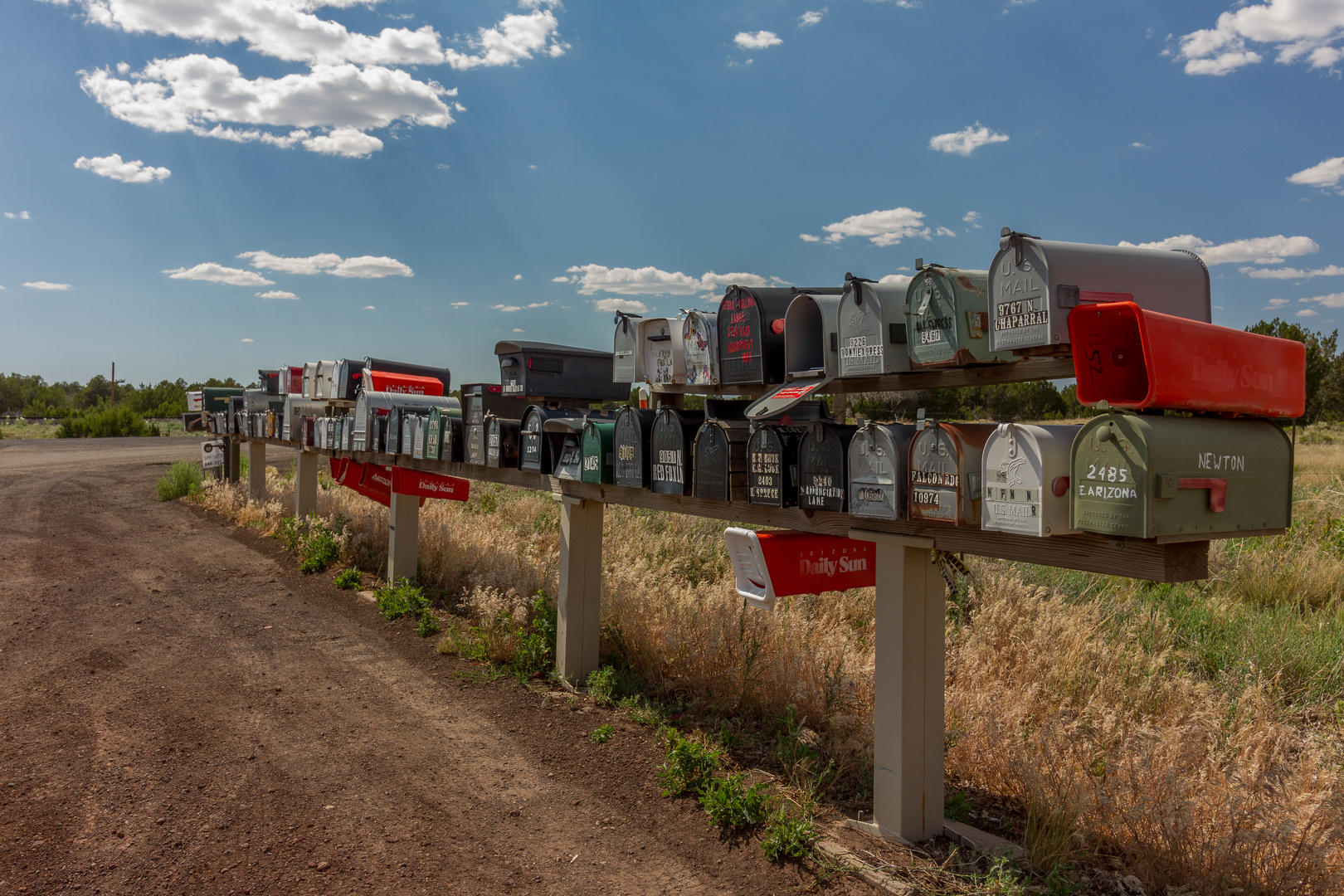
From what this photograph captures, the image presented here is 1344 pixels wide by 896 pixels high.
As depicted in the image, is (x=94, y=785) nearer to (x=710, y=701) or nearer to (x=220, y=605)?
(x=710, y=701)

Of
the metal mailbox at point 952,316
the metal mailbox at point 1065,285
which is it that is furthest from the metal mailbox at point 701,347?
the metal mailbox at point 1065,285

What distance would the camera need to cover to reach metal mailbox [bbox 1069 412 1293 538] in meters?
1.90

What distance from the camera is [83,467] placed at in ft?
58.9

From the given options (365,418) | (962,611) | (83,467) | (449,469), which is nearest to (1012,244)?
(962,611)

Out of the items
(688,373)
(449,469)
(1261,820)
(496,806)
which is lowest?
(496,806)

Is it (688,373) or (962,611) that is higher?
(688,373)

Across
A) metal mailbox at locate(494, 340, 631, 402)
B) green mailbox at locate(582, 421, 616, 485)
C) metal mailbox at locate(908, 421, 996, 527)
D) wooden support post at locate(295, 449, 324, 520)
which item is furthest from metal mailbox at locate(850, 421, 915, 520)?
wooden support post at locate(295, 449, 324, 520)

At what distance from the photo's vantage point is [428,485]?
6367 millimetres

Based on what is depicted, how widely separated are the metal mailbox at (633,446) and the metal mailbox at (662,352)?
0.70ft

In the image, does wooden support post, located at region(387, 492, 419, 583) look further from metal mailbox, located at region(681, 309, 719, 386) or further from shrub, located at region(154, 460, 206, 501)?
shrub, located at region(154, 460, 206, 501)

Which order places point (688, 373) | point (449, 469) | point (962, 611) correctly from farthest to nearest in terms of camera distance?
point (449, 469)
point (962, 611)
point (688, 373)

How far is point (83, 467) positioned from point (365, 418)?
1552 centimetres

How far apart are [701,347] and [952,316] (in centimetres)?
142

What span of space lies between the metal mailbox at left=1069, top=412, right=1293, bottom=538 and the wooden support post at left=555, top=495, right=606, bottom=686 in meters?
2.91
